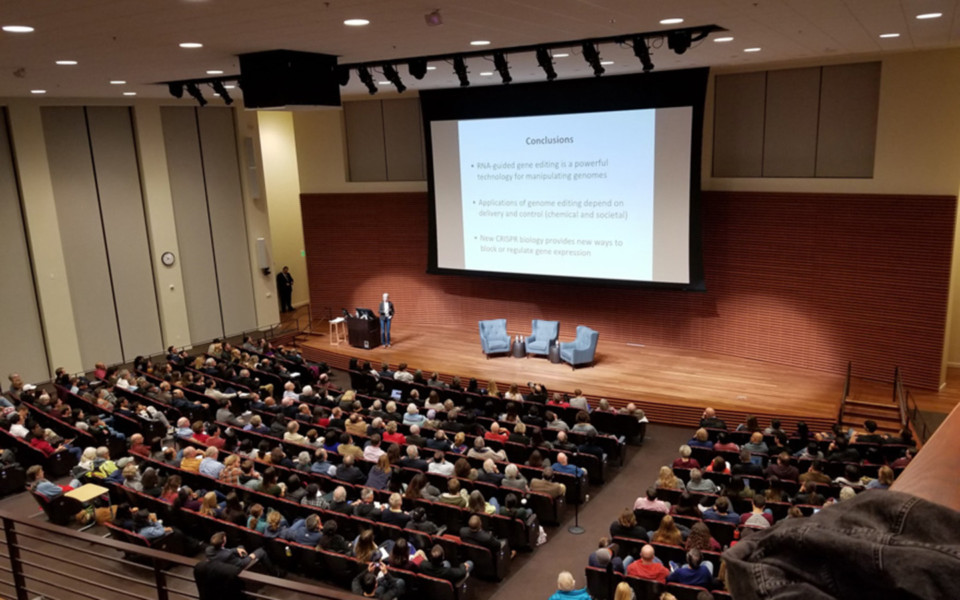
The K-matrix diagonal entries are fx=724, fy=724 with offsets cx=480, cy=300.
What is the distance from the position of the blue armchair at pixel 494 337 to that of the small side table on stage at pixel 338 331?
354 centimetres

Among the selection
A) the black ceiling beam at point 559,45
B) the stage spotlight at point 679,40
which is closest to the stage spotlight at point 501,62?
the black ceiling beam at point 559,45

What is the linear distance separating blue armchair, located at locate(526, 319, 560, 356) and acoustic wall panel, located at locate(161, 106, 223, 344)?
882 centimetres

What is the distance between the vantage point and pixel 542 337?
15383 millimetres

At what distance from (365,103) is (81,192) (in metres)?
6.87

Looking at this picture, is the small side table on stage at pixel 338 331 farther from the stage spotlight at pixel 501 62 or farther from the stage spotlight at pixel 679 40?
the stage spotlight at pixel 679 40

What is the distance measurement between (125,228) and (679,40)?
13883 mm

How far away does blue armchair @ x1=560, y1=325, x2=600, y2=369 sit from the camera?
14.4 m

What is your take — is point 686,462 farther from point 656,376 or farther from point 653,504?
point 656,376

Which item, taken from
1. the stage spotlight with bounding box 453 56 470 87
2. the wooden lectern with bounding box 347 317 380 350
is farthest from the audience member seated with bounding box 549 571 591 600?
the wooden lectern with bounding box 347 317 380 350

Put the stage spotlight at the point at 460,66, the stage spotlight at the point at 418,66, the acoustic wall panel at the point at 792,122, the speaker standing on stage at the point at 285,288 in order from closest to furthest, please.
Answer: the stage spotlight at the point at 460,66
the stage spotlight at the point at 418,66
the acoustic wall panel at the point at 792,122
the speaker standing on stage at the point at 285,288

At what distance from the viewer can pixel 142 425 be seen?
11.4 m

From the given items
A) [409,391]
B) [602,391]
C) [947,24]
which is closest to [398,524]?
[409,391]

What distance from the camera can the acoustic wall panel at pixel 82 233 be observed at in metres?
15.9

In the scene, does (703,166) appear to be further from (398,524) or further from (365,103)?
(398,524)
